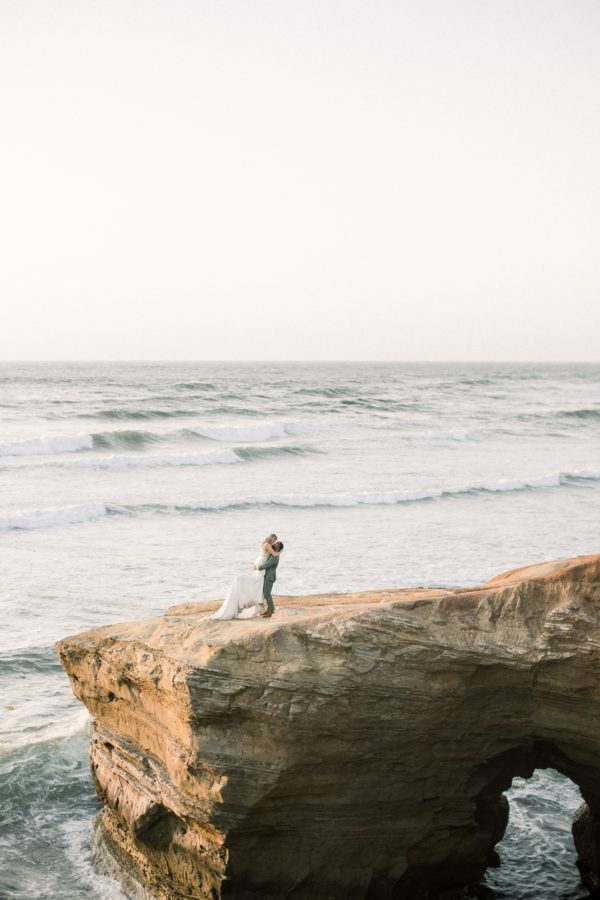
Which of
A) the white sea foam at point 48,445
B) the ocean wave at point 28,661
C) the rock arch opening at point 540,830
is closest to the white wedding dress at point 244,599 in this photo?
the rock arch opening at point 540,830

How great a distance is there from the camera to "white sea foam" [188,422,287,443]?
52969 mm

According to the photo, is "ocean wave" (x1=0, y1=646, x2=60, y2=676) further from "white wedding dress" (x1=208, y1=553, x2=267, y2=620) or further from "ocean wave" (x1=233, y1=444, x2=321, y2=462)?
"ocean wave" (x1=233, y1=444, x2=321, y2=462)

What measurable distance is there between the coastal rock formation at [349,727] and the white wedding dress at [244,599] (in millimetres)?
343

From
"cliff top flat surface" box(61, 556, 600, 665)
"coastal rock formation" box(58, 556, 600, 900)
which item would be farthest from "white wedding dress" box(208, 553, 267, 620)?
"coastal rock formation" box(58, 556, 600, 900)

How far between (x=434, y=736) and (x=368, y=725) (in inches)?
29.8

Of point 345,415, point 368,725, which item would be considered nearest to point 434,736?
point 368,725

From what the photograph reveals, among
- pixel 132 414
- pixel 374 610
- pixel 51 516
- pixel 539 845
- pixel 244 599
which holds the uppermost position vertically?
pixel 374 610

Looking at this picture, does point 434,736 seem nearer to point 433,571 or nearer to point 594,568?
point 594,568

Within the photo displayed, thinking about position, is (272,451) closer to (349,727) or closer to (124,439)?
(124,439)

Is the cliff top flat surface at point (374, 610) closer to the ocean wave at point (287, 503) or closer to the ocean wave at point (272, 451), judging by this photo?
the ocean wave at point (287, 503)

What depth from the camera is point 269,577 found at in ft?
30.4

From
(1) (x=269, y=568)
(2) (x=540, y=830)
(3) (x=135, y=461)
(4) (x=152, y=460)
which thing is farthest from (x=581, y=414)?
(1) (x=269, y=568)

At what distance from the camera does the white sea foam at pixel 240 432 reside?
53.0 meters

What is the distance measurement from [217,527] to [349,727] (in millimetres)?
19191
